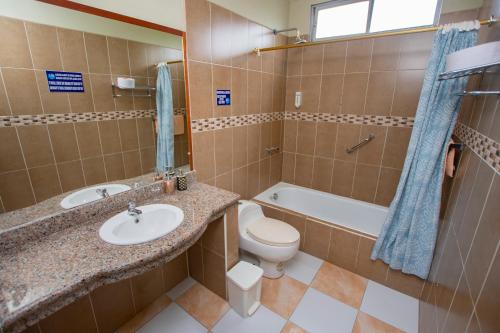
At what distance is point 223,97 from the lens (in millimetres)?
1968

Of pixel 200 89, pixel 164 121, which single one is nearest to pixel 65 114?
pixel 164 121

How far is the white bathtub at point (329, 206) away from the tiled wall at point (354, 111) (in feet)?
0.34

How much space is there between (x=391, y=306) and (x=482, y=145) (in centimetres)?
132

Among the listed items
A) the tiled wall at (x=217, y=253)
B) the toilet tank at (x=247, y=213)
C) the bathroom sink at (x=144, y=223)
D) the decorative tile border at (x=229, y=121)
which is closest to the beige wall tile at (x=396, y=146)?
the decorative tile border at (x=229, y=121)

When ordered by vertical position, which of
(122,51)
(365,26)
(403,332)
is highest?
(365,26)

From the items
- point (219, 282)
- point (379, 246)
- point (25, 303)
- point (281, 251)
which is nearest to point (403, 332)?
point (379, 246)

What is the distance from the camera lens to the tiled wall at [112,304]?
4.24 feet

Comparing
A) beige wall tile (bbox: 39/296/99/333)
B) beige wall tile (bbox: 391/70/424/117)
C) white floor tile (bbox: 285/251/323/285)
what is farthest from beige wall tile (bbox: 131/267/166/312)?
beige wall tile (bbox: 391/70/424/117)

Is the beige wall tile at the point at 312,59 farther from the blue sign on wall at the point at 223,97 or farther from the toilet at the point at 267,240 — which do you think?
the toilet at the point at 267,240

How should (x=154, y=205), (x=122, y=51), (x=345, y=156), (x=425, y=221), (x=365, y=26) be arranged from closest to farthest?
(x=122, y=51), (x=154, y=205), (x=425, y=221), (x=365, y=26), (x=345, y=156)

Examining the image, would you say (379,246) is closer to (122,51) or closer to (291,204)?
(291,204)

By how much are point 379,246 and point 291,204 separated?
1176 mm

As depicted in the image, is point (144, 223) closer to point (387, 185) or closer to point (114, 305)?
point (114, 305)

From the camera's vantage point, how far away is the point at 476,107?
1323 millimetres
